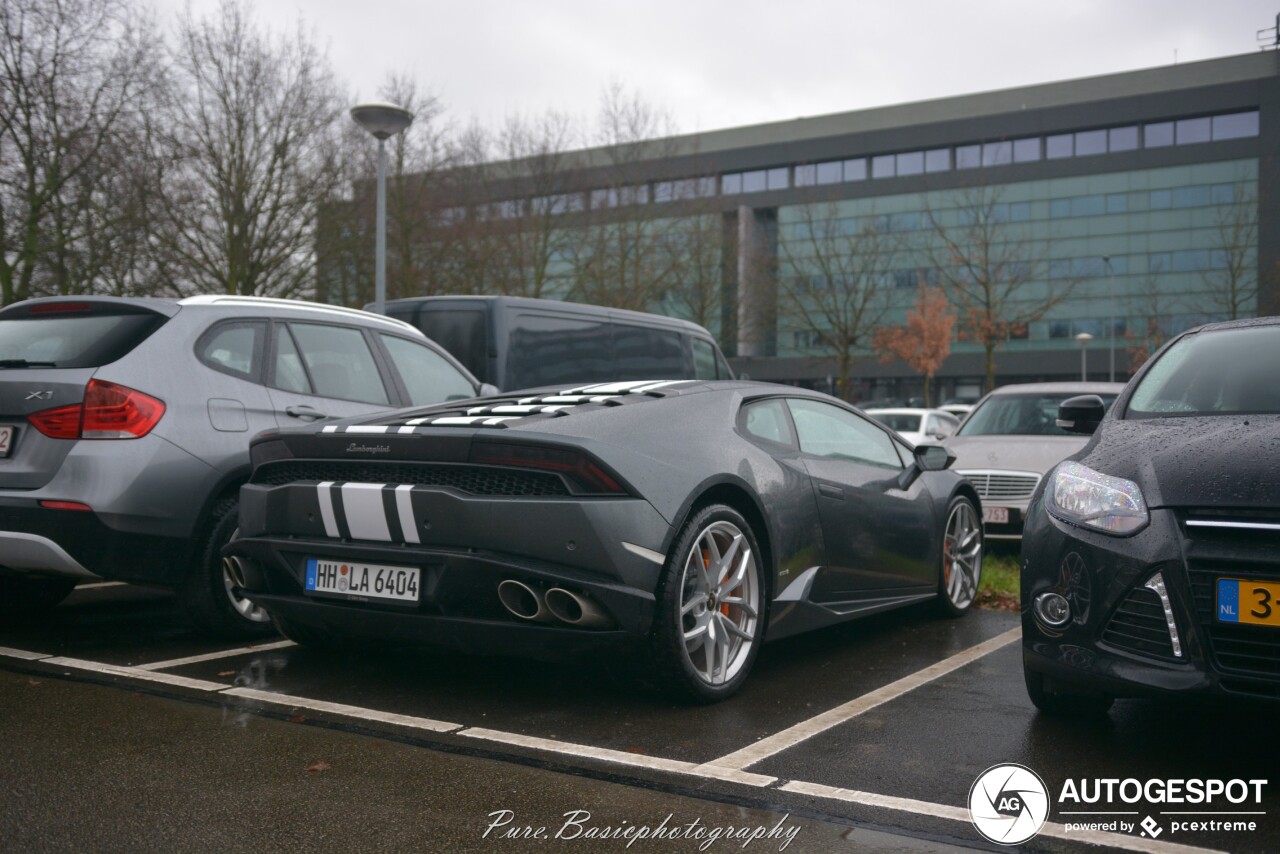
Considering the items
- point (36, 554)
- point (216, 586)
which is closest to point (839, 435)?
point (216, 586)

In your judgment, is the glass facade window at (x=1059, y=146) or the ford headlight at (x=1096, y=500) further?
the glass facade window at (x=1059, y=146)

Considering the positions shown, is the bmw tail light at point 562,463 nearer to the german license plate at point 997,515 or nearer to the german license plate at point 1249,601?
the german license plate at point 1249,601

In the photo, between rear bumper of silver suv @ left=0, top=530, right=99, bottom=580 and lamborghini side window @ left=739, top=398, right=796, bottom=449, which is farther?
lamborghini side window @ left=739, top=398, right=796, bottom=449

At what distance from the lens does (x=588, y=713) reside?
4.17m

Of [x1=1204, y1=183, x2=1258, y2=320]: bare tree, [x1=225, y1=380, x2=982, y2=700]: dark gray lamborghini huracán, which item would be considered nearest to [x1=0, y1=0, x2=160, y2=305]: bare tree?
[x1=225, y1=380, x2=982, y2=700]: dark gray lamborghini huracán

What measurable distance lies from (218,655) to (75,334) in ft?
5.23

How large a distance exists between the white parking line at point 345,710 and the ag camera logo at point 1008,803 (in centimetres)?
173

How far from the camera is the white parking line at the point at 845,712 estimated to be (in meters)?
3.63

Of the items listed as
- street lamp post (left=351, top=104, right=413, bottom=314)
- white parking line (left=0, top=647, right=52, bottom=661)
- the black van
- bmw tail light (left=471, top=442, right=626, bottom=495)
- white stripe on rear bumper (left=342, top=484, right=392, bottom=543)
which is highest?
street lamp post (left=351, top=104, right=413, bottom=314)

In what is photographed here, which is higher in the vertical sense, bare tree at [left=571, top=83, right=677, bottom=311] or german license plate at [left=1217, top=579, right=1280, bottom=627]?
bare tree at [left=571, top=83, right=677, bottom=311]

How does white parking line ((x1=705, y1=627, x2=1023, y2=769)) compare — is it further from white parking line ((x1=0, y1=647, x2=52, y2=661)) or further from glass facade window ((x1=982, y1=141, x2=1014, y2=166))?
glass facade window ((x1=982, y1=141, x2=1014, y2=166))

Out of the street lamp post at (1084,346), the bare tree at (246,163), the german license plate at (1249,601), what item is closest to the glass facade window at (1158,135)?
the street lamp post at (1084,346)

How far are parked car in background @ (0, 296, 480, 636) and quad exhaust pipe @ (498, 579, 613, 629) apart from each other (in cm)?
148

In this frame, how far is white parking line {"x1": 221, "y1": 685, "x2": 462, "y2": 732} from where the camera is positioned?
3.94 meters
